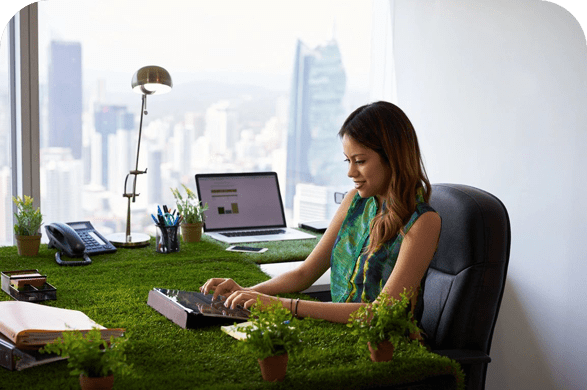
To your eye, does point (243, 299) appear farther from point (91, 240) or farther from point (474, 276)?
point (91, 240)

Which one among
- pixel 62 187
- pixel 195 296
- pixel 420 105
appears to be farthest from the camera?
pixel 420 105

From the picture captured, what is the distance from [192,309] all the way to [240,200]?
1429 millimetres

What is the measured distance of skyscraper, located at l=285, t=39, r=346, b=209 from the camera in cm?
366

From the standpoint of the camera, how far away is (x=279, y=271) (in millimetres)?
2172

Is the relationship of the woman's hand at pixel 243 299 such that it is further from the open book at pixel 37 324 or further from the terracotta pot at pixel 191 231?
the terracotta pot at pixel 191 231

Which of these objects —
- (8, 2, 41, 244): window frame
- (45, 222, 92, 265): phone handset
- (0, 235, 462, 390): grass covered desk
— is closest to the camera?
(0, 235, 462, 390): grass covered desk

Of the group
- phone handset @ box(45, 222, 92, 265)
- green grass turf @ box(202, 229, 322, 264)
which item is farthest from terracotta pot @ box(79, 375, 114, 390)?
green grass turf @ box(202, 229, 322, 264)

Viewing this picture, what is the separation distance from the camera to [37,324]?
1.28 meters

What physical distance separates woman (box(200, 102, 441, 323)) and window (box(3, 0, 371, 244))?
1.65 meters

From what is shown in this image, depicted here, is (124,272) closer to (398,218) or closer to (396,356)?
(398,218)

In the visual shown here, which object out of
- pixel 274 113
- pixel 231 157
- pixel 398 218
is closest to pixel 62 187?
pixel 231 157

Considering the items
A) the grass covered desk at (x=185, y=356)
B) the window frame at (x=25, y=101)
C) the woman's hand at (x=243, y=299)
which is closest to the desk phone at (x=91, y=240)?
the grass covered desk at (x=185, y=356)

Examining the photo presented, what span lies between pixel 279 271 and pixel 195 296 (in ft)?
1.95

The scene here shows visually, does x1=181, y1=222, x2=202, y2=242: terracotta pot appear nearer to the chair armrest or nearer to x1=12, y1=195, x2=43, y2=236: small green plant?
x1=12, y1=195, x2=43, y2=236: small green plant
